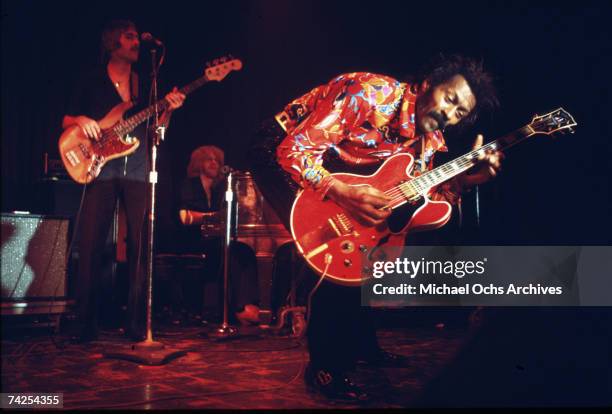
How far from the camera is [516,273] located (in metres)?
4.04

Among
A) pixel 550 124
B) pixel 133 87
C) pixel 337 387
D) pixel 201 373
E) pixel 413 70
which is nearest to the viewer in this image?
pixel 337 387

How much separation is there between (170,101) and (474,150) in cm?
179

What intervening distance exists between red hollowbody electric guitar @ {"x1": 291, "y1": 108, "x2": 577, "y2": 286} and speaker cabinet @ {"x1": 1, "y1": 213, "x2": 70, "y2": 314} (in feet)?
6.92

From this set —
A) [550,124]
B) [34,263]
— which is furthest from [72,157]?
[550,124]

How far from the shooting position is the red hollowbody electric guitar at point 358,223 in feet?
8.34

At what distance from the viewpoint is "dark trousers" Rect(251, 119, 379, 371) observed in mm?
2387

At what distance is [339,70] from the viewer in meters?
6.00

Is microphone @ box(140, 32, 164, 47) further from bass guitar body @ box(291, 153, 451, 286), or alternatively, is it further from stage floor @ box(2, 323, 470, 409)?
stage floor @ box(2, 323, 470, 409)

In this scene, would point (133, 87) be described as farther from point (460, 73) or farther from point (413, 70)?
point (413, 70)

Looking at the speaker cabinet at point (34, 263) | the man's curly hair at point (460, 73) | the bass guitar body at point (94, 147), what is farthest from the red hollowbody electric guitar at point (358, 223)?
the speaker cabinet at point (34, 263)

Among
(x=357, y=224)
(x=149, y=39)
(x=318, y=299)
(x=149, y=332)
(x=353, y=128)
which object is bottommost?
(x=149, y=332)

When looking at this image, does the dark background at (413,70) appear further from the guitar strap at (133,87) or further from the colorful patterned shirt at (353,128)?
the colorful patterned shirt at (353,128)

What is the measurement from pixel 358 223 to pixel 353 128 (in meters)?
0.41

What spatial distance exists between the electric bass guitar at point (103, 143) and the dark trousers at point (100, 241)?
0.12m
